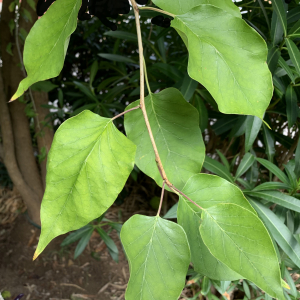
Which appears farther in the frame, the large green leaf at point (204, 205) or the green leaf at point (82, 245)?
the green leaf at point (82, 245)

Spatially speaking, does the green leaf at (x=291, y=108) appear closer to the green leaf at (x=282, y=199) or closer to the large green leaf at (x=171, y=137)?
the green leaf at (x=282, y=199)

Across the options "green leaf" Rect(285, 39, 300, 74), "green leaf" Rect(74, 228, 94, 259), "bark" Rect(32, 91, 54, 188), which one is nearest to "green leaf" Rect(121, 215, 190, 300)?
"green leaf" Rect(285, 39, 300, 74)

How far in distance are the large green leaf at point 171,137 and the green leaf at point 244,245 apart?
0.28ft

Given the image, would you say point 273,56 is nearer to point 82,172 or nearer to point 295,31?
point 295,31

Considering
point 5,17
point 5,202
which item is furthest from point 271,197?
point 5,202

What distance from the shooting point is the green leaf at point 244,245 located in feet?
0.71

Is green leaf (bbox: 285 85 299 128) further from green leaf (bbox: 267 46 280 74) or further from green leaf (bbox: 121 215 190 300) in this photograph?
green leaf (bbox: 121 215 190 300)

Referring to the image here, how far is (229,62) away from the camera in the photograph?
9.3 inches

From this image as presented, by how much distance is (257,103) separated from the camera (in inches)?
9.1

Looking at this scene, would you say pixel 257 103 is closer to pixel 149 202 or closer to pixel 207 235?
pixel 207 235

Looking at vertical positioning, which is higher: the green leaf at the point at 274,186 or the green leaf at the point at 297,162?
the green leaf at the point at 297,162

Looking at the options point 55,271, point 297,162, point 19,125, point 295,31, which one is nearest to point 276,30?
point 295,31

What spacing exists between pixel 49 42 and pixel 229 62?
0.61 feet

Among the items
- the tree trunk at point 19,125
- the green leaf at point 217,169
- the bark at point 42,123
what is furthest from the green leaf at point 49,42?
the bark at point 42,123
